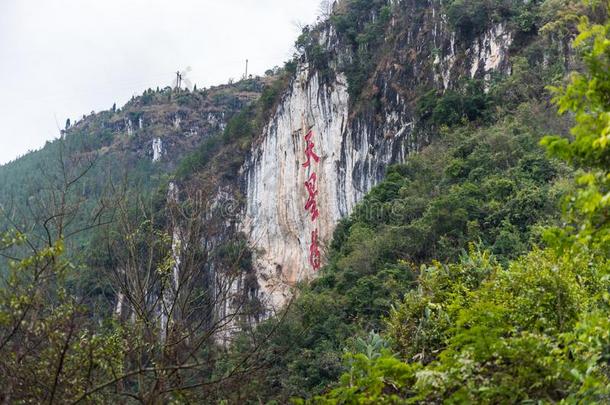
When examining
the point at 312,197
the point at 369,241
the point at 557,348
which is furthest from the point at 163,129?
the point at 557,348

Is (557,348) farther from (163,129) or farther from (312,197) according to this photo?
(163,129)

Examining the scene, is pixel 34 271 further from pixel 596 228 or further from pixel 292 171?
pixel 292 171

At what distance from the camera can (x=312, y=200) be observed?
24719 mm

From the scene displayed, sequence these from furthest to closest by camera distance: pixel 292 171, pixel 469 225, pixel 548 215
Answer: pixel 292 171 → pixel 469 225 → pixel 548 215

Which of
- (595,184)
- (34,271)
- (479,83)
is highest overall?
(479,83)

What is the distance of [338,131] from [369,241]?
27.8 feet

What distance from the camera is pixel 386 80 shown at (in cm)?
2434

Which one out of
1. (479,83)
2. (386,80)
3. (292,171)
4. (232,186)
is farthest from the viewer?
(232,186)

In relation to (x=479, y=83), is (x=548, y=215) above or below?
below

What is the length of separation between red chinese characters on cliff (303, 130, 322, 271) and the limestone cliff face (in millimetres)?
158

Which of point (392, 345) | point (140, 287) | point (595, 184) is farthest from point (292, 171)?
point (595, 184)

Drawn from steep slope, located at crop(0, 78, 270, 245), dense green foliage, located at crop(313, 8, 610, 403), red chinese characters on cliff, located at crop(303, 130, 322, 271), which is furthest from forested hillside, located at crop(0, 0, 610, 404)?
steep slope, located at crop(0, 78, 270, 245)

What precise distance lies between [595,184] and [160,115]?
52060mm

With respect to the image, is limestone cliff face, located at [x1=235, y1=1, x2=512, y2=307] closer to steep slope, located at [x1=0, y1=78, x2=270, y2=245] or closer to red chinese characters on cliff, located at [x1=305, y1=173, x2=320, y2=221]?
red chinese characters on cliff, located at [x1=305, y1=173, x2=320, y2=221]
